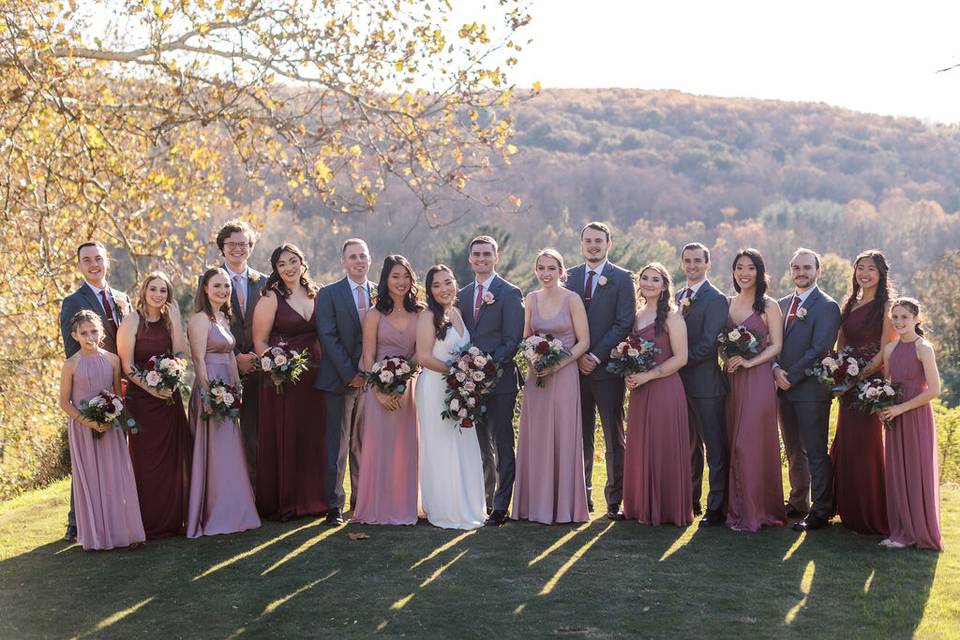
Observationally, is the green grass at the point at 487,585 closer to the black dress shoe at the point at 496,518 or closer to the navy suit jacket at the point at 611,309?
the black dress shoe at the point at 496,518

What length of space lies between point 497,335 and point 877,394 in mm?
2963

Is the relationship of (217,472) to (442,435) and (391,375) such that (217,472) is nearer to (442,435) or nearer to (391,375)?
(391,375)

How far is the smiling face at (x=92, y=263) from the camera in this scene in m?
7.99

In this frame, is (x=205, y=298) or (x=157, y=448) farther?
(x=205, y=298)

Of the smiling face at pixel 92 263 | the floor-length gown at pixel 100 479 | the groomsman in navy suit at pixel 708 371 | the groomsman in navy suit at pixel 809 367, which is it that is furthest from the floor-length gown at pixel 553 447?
the smiling face at pixel 92 263

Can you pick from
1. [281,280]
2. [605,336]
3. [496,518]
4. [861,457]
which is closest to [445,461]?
[496,518]

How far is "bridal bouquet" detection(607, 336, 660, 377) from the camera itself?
27.0 ft

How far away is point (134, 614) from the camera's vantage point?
6352 mm

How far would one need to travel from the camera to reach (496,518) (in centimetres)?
838

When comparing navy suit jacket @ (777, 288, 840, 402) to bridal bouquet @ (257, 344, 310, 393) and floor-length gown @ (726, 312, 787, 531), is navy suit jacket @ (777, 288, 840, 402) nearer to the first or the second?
floor-length gown @ (726, 312, 787, 531)

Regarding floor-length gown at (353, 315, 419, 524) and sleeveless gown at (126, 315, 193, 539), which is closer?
sleeveless gown at (126, 315, 193, 539)

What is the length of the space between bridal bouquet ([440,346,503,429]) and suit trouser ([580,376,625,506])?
0.96 meters

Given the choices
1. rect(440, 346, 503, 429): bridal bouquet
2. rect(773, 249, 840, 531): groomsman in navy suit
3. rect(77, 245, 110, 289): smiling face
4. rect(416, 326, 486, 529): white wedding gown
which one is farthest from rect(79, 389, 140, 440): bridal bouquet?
rect(773, 249, 840, 531): groomsman in navy suit

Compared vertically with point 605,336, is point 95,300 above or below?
above
